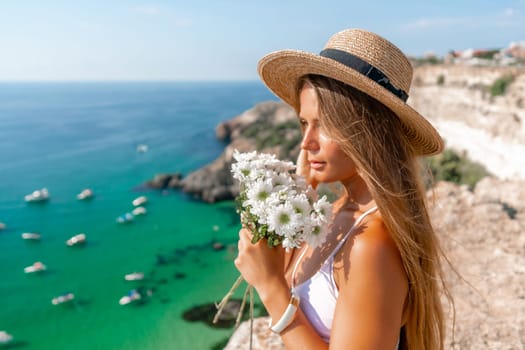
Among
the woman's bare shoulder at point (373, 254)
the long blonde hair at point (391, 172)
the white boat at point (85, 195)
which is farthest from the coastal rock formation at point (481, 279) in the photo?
the white boat at point (85, 195)

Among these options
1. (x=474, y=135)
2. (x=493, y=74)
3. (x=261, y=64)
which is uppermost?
(x=261, y=64)

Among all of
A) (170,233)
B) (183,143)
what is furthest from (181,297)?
(183,143)

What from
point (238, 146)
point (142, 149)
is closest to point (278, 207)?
point (238, 146)

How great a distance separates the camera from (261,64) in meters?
1.96

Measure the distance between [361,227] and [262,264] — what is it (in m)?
0.41

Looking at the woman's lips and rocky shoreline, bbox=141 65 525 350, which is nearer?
the woman's lips

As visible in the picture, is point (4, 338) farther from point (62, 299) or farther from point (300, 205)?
point (300, 205)

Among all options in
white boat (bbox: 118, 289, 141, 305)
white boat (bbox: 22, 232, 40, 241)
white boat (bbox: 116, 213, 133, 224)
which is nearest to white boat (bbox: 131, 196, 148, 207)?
white boat (bbox: 116, 213, 133, 224)

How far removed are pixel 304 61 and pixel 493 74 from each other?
23366mm

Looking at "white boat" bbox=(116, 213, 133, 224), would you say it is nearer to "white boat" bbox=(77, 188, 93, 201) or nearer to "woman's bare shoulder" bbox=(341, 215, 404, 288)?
"white boat" bbox=(77, 188, 93, 201)

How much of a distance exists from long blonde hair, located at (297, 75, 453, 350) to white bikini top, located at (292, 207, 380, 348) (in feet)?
0.44

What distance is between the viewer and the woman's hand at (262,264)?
59.8 inches

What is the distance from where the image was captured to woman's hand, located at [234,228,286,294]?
59.8 inches

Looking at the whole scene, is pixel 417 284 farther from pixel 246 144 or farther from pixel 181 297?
pixel 246 144
